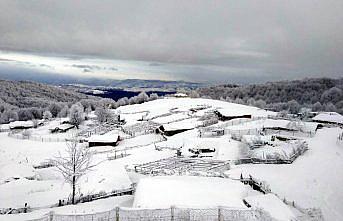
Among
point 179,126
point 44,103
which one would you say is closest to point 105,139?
point 179,126

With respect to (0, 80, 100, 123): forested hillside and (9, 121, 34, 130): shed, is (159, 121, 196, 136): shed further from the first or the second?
(0, 80, 100, 123): forested hillside

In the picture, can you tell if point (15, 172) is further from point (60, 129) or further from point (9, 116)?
point (9, 116)

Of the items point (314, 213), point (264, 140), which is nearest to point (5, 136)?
point (264, 140)

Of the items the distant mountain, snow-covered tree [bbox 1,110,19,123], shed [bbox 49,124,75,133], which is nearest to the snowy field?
shed [bbox 49,124,75,133]

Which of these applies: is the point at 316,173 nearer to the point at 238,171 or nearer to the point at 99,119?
the point at 238,171

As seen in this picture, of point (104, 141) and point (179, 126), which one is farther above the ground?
point (179, 126)

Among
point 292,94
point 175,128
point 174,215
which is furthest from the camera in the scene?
point 292,94
